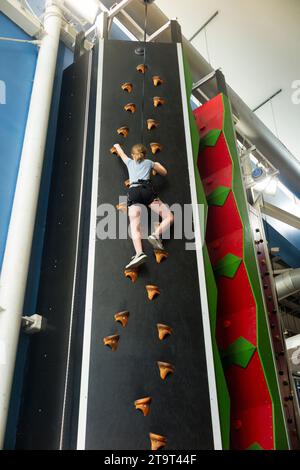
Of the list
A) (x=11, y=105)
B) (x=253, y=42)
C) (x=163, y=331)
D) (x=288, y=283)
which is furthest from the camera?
(x=288, y=283)

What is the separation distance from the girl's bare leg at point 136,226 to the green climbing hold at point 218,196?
3.55 ft

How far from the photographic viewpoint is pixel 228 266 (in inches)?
151

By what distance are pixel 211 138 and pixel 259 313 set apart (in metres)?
2.03

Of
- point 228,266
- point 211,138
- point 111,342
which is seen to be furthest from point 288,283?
point 111,342

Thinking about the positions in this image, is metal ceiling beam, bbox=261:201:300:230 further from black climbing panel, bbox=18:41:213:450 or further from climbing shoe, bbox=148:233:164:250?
climbing shoe, bbox=148:233:164:250

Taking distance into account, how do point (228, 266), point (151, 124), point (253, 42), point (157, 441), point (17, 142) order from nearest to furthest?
point (157, 441) < point (228, 266) < point (151, 124) < point (17, 142) < point (253, 42)

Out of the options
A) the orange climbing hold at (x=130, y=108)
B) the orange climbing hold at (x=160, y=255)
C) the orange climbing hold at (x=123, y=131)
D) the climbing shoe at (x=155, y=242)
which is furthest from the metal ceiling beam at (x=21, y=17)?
the orange climbing hold at (x=160, y=255)

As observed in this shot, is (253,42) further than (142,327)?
Yes

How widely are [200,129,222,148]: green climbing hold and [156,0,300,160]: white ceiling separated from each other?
3.43 metres

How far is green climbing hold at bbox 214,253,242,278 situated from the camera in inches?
149

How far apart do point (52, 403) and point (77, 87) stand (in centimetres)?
328

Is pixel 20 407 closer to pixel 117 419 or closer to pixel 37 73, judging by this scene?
pixel 117 419

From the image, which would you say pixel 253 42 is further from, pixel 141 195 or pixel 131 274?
pixel 131 274

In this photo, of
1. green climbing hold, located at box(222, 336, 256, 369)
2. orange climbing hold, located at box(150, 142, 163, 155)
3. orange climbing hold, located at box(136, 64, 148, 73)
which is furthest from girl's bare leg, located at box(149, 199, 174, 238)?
orange climbing hold, located at box(136, 64, 148, 73)
